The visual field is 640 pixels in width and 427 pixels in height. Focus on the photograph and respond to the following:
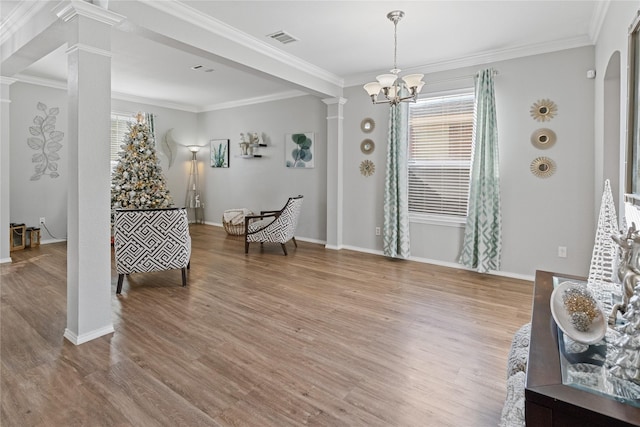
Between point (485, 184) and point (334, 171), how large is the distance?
2.30 m

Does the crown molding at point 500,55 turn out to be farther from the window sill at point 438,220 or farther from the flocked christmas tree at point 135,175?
the flocked christmas tree at point 135,175

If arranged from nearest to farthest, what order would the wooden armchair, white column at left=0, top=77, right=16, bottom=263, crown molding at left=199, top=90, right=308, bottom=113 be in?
white column at left=0, top=77, right=16, bottom=263
the wooden armchair
crown molding at left=199, top=90, right=308, bottom=113

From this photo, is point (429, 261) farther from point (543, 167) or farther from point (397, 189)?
point (543, 167)

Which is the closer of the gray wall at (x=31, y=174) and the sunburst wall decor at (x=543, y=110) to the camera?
the sunburst wall decor at (x=543, y=110)

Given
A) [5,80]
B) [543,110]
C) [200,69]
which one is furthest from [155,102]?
[543,110]

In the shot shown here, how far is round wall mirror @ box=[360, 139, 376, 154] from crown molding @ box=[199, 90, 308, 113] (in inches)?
65.9

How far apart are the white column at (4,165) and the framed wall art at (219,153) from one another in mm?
3804

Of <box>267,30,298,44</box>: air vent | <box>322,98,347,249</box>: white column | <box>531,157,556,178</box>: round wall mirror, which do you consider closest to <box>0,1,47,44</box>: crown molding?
<box>267,30,298,44</box>: air vent

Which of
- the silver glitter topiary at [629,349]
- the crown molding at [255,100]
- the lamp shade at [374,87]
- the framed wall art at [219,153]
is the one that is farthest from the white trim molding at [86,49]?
the framed wall art at [219,153]

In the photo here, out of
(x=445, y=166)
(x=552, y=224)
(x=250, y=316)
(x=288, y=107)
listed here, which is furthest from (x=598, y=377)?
(x=288, y=107)

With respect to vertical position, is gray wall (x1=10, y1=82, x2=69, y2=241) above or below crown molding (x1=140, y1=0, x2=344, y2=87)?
below

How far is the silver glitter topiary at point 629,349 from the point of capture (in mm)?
878

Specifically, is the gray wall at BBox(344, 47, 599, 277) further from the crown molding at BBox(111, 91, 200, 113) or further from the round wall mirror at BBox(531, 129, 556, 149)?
A: the crown molding at BBox(111, 91, 200, 113)

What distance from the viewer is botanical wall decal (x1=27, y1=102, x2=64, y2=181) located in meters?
5.93
